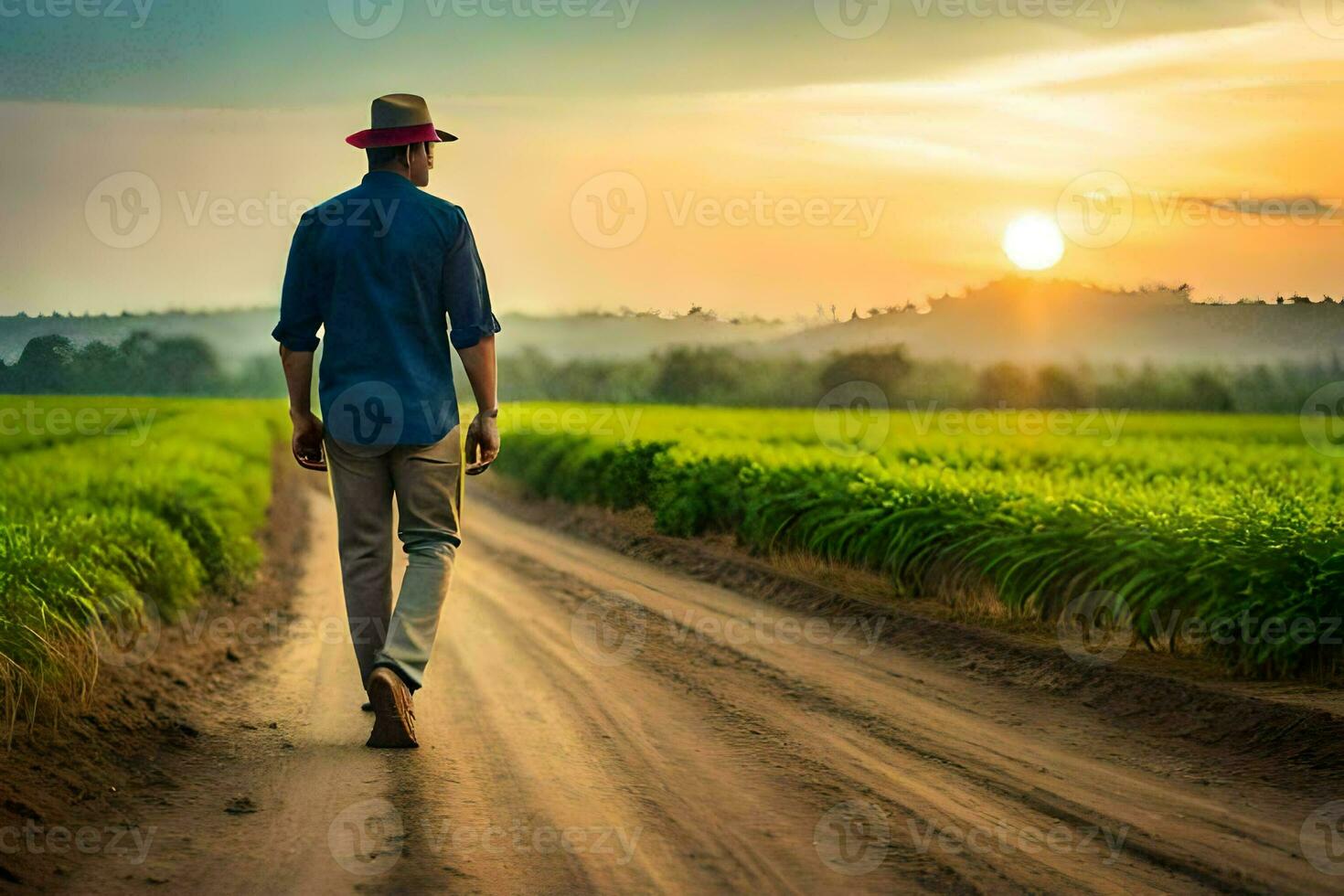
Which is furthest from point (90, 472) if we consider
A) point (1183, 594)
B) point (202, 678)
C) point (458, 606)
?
point (1183, 594)

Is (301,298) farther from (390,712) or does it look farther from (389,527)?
(390,712)

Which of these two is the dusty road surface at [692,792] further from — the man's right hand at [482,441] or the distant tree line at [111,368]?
the distant tree line at [111,368]

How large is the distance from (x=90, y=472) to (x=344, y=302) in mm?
7506

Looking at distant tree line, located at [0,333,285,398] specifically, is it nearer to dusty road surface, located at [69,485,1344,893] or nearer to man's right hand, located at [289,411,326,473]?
man's right hand, located at [289,411,326,473]

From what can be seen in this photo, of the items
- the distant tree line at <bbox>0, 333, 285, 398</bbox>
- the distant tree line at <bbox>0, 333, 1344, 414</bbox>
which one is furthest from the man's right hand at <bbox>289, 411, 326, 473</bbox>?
the distant tree line at <bbox>0, 333, 1344, 414</bbox>

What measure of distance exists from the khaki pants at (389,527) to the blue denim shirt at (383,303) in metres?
0.12

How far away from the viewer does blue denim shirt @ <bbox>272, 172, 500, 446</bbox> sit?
555cm

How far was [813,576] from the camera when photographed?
11.7 metres

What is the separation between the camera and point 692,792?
500cm

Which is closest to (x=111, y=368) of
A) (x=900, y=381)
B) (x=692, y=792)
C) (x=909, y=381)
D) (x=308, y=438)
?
(x=308, y=438)

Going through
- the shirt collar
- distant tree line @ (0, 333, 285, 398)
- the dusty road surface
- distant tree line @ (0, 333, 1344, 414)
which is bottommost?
the dusty road surface

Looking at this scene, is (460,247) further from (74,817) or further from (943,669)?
(943,669)

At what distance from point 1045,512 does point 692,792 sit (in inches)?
214

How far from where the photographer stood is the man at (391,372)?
5.55 metres
